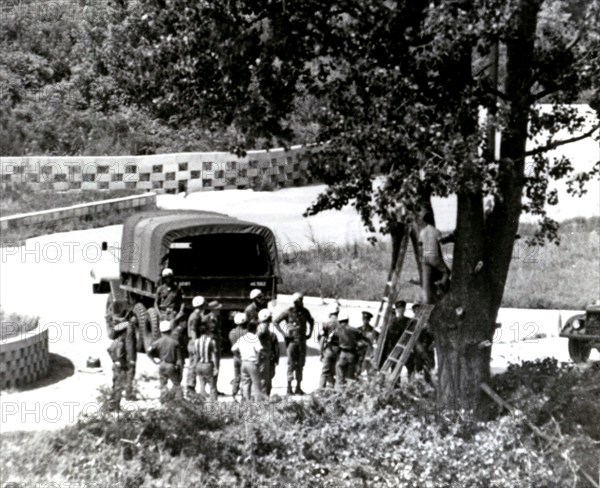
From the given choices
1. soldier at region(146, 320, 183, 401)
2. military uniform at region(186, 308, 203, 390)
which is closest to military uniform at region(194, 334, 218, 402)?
military uniform at region(186, 308, 203, 390)

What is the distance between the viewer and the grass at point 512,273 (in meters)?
24.4

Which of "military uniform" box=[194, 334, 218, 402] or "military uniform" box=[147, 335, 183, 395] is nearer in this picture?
"military uniform" box=[147, 335, 183, 395]

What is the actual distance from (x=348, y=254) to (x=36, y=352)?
474 inches

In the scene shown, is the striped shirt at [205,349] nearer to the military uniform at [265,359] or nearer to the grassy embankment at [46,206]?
the military uniform at [265,359]

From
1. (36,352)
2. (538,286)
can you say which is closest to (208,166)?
(538,286)

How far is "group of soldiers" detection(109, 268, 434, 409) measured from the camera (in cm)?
1496

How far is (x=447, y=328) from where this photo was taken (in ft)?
45.6

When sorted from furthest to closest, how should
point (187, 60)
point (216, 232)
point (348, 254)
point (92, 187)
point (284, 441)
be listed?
point (92, 187), point (348, 254), point (216, 232), point (187, 60), point (284, 441)

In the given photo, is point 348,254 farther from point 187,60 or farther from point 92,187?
point 187,60

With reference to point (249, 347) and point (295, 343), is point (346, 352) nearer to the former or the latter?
point (295, 343)

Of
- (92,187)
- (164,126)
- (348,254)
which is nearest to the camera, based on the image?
(348,254)

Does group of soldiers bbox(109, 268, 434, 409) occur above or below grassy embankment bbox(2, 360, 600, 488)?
above

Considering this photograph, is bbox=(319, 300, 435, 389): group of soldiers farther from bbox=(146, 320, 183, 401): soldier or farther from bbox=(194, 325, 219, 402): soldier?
bbox=(146, 320, 183, 401): soldier

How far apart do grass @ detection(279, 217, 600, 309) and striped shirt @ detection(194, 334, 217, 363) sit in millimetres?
9049
